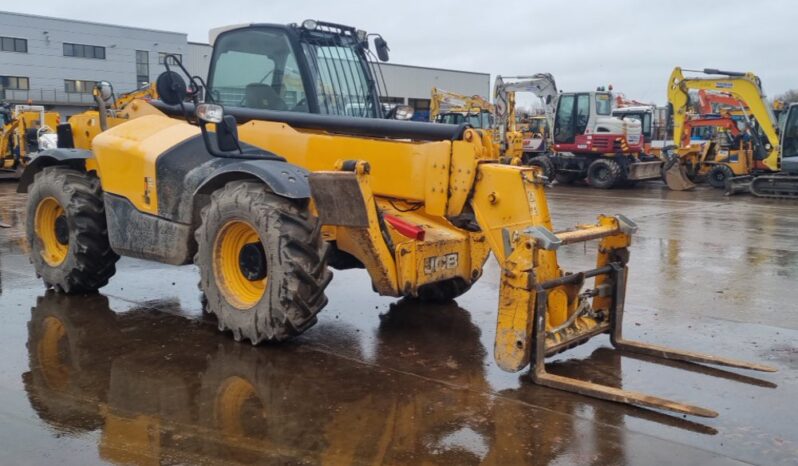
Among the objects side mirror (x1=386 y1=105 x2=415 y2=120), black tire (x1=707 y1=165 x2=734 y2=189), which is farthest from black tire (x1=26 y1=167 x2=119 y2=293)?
black tire (x1=707 y1=165 x2=734 y2=189)

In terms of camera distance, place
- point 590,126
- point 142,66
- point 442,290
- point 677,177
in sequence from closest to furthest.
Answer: point 442,290 < point 677,177 < point 590,126 < point 142,66

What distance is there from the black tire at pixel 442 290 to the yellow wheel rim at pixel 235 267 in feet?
6.10

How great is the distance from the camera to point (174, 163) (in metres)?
6.50

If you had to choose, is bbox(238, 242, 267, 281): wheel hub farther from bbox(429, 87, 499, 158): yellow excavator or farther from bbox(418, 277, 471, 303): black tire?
bbox(429, 87, 499, 158): yellow excavator

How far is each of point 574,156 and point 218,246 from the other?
18755mm

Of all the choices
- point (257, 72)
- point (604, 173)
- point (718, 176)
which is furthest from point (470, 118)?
point (257, 72)

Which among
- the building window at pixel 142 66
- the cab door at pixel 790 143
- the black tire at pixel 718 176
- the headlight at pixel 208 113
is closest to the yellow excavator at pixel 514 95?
the black tire at pixel 718 176

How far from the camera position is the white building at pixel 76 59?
5291cm

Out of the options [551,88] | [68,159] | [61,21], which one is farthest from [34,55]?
[68,159]

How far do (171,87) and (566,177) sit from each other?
1918cm

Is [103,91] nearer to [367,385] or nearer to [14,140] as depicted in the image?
[367,385]

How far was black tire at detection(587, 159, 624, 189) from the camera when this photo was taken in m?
22.3

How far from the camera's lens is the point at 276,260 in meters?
5.54

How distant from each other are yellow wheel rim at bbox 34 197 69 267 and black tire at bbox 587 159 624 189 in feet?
56.8
